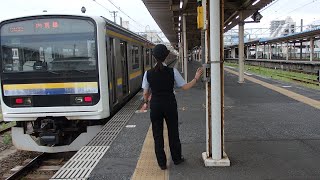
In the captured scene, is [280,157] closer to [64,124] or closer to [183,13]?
[64,124]

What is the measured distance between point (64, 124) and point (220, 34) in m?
4.18

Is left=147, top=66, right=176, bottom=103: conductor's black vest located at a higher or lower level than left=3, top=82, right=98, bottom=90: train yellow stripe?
higher

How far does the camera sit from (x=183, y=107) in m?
9.90

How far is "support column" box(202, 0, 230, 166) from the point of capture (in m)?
4.46

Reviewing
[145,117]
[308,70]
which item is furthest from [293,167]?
[308,70]

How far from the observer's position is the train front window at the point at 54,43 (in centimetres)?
718

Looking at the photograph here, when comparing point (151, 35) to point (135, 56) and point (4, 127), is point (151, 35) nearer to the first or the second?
point (135, 56)

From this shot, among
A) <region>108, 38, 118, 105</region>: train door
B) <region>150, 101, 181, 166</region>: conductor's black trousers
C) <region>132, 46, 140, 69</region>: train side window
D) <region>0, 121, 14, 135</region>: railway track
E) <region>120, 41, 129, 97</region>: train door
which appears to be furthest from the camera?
<region>132, 46, 140, 69</region>: train side window

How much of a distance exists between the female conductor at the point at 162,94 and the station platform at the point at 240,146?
1.14 ft

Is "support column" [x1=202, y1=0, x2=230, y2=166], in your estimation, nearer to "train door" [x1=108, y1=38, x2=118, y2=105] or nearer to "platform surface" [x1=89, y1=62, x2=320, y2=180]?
"platform surface" [x1=89, y1=62, x2=320, y2=180]

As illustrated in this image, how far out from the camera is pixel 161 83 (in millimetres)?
4434

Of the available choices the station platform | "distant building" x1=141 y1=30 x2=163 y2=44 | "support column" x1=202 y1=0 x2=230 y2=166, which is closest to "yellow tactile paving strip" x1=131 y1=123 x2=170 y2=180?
the station platform

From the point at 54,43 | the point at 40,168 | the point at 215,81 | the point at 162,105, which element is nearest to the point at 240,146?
the point at 215,81

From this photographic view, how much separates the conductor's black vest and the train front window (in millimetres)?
A: 2996
